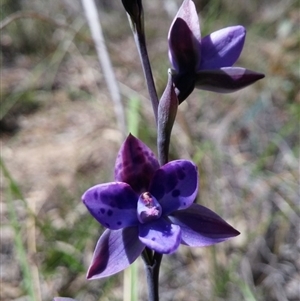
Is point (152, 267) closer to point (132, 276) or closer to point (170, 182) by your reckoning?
point (170, 182)

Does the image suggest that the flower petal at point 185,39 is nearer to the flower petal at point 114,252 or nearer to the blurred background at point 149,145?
the flower petal at point 114,252

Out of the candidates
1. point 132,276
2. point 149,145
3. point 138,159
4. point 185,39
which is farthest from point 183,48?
point 149,145

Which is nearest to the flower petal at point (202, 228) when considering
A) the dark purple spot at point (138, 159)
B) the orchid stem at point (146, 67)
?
the dark purple spot at point (138, 159)

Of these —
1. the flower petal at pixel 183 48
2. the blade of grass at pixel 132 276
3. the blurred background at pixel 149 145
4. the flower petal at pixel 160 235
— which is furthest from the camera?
the blurred background at pixel 149 145

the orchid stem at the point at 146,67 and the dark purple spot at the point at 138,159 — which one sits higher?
the orchid stem at the point at 146,67

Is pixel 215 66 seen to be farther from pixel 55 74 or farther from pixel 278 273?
pixel 55 74

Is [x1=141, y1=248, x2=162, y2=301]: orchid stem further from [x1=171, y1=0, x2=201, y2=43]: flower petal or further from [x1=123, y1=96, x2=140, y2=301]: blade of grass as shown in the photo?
[x1=171, y1=0, x2=201, y2=43]: flower petal
